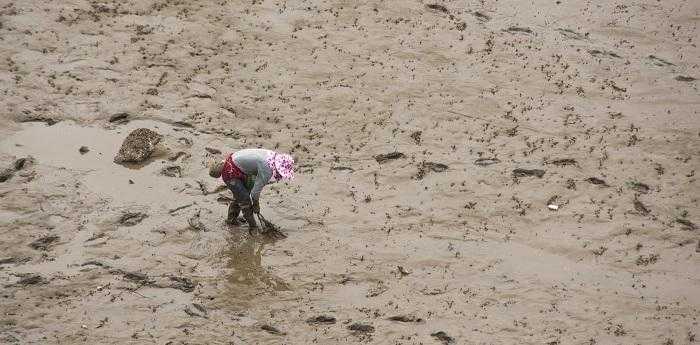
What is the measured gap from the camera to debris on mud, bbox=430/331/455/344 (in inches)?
328

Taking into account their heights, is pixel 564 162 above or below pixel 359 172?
above

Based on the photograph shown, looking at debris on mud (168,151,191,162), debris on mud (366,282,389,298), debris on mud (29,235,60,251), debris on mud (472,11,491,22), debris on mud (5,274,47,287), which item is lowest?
debris on mud (366,282,389,298)

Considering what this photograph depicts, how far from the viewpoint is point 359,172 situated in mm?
10867

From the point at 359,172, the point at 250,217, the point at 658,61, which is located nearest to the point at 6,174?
the point at 250,217

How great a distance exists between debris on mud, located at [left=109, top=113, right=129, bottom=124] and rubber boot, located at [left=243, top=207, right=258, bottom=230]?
3.07m

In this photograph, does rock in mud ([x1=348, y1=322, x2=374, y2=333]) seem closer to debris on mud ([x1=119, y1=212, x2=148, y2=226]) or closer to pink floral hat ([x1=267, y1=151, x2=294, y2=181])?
pink floral hat ([x1=267, y1=151, x2=294, y2=181])

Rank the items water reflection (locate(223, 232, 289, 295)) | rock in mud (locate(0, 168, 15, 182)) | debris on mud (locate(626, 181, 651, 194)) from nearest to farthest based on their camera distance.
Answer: water reflection (locate(223, 232, 289, 295)) < rock in mud (locate(0, 168, 15, 182)) < debris on mud (locate(626, 181, 651, 194))

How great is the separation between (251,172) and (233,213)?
70 cm

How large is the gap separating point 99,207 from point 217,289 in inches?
86.3

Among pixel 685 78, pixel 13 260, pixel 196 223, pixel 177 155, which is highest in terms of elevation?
pixel 685 78

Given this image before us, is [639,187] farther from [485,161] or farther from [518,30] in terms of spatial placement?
[518,30]

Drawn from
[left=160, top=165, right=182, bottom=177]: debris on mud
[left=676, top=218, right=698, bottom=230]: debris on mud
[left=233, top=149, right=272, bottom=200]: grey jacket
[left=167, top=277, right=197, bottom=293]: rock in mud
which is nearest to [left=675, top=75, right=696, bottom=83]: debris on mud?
[left=676, top=218, right=698, bottom=230]: debris on mud

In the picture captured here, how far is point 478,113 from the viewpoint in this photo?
12.0m

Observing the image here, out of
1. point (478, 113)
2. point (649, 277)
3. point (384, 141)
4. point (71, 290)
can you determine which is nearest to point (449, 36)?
point (478, 113)
